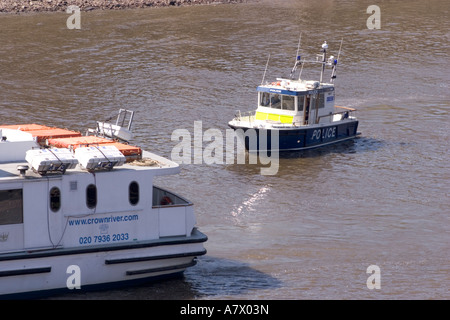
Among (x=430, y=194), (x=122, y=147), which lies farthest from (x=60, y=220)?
(x=430, y=194)

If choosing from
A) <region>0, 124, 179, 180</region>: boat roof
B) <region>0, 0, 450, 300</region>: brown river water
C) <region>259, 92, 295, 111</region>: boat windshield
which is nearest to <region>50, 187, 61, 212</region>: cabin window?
<region>0, 124, 179, 180</region>: boat roof

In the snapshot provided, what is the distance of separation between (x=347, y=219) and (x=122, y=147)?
25.5 ft

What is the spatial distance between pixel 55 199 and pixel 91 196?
2.29 feet

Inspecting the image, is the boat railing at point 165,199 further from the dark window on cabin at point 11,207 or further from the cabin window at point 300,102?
the cabin window at point 300,102

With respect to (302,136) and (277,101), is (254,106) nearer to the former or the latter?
(277,101)

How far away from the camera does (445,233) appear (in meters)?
21.3

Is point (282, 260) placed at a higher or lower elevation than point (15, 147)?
lower

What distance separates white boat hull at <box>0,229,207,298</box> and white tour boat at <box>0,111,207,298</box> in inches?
0.7

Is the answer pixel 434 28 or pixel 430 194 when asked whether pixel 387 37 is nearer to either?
pixel 434 28

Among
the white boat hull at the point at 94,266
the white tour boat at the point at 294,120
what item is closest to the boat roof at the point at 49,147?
the white boat hull at the point at 94,266

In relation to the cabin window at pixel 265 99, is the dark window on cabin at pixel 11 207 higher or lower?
lower

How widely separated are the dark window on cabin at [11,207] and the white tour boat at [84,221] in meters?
0.02

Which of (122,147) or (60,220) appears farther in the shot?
(122,147)

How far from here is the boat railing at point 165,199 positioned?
17062 mm
